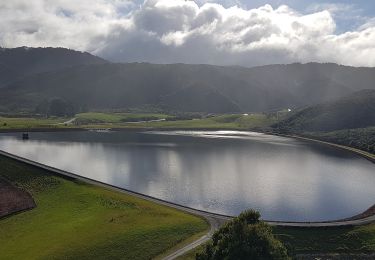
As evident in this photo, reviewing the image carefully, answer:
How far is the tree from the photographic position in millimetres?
41500

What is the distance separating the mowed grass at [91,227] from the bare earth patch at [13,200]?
168 centimetres

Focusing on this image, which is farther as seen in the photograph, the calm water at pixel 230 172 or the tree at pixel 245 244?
the calm water at pixel 230 172

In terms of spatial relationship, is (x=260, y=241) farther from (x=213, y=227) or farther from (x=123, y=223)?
(x=123, y=223)

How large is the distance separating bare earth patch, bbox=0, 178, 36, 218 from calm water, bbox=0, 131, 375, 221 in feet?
75.8

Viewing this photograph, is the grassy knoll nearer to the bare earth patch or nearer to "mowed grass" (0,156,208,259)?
"mowed grass" (0,156,208,259)

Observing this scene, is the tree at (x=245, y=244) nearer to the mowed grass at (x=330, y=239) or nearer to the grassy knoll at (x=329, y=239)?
the grassy knoll at (x=329, y=239)

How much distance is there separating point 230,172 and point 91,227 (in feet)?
202

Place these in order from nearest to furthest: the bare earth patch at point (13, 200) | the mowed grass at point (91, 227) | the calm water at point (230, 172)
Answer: the mowed grass at point (91, 227)
the bare earth patch at point (13, 200)
the calm water at point (230, 172)

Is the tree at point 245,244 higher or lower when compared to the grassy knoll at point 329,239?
higher

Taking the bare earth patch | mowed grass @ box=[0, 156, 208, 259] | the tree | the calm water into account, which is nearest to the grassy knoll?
mowed grass @ box=[0, 156, 208, 259]

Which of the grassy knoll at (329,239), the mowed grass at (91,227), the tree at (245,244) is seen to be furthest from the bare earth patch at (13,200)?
the tree at (245,244)

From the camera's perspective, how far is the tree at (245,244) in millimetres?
41500

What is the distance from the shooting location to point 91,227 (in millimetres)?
64938

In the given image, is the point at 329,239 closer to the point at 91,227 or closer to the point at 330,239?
the point at 330,239
